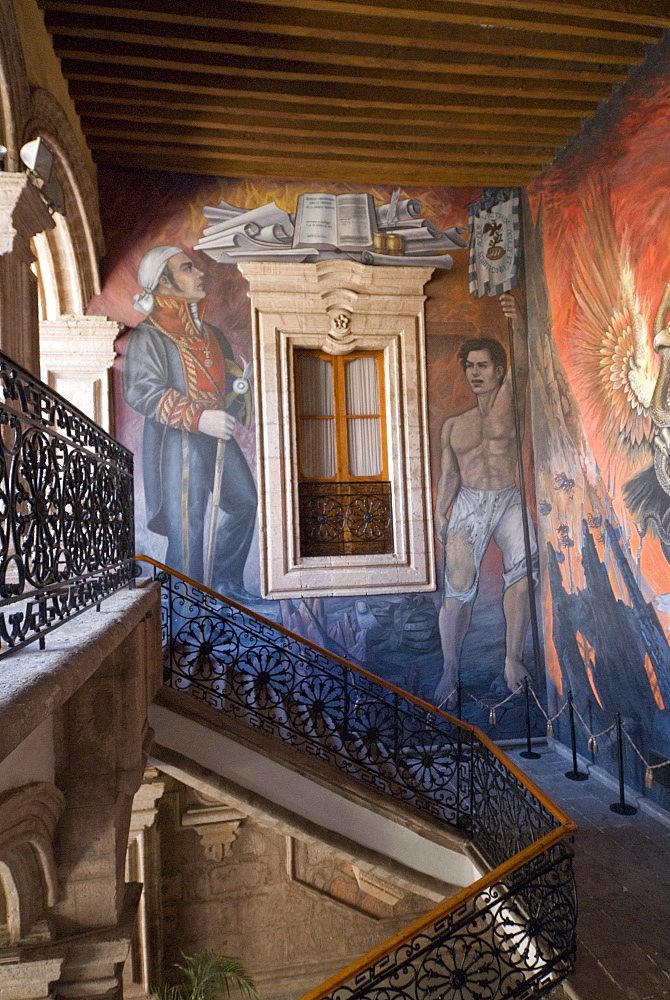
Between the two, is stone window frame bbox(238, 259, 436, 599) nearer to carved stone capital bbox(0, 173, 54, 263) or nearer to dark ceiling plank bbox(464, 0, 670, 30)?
dark ceiling plank bbox(464, 0, 670, 30)

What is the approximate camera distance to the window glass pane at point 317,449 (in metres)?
6.71

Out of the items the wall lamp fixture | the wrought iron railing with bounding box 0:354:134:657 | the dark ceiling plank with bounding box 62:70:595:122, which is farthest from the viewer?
the dark ceiling plank with bounding box 62:70:595:122

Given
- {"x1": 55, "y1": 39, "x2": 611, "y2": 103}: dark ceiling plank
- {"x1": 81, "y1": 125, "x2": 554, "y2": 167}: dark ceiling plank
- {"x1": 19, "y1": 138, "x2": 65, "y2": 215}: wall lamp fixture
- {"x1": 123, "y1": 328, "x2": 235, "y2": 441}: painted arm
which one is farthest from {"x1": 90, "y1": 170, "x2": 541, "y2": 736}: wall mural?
{"x1": 19, "y1": 138, "x2": 65, "y2": 215}: wall lamp fixture

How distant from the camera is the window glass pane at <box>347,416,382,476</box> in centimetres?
682

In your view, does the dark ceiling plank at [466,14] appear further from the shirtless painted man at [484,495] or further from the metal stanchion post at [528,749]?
the metal stanchion post at [528,749]

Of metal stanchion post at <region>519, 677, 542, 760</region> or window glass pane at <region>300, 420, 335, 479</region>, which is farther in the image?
window glass pane at <region>300, 420, 335, 479</region>

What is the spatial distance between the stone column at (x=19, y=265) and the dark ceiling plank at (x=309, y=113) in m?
2.05

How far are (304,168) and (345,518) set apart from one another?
3.50 metres

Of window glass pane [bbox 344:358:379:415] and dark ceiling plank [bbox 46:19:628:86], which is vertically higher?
dark ceiling plank [bbox 46:19:628:86]

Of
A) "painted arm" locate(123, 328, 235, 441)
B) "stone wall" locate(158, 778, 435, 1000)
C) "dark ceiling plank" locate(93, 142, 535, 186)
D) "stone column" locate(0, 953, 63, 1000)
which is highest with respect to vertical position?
"dark ceiling plank" locate(93, 142, 535, 186)

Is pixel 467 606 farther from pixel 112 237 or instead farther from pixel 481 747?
pixel 112 237

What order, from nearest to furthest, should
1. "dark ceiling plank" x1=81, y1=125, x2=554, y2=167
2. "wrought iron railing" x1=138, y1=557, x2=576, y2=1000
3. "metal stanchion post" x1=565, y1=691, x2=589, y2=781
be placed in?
1. "wrought iron railing" x1=138, y1=557, x2=576, y2=1000
2. "metal stanchion post" x1=565, y1=691, x2=589, y2=781
3. "dark ceiling plank" x1=81, y1=125, x2=554, y2=167

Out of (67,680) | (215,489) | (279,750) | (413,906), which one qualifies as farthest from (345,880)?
(67,680)

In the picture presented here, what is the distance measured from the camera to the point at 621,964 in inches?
132
